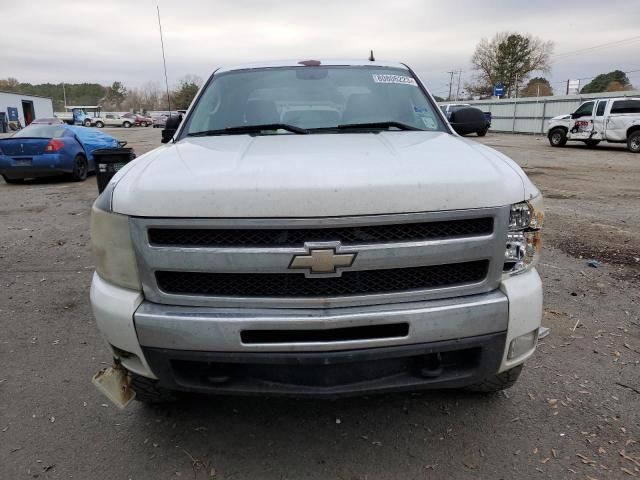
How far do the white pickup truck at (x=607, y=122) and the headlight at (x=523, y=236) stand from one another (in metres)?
19.5

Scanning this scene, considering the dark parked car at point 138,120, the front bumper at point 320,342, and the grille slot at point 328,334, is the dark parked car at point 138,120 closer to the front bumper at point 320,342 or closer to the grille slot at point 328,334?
the front bumper at point 320,342

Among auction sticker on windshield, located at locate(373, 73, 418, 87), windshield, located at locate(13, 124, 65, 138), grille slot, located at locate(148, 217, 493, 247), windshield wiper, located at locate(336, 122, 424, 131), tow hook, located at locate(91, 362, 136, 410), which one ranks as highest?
auction sticker on windshield, located at locate(373, 73, 418, 87)

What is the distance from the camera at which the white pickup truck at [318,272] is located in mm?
1922

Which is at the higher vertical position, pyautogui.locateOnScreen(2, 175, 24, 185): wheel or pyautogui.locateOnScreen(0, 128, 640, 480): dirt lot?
pyautogui.locateOnScreen(0, 128, 640, 480): dirt lot

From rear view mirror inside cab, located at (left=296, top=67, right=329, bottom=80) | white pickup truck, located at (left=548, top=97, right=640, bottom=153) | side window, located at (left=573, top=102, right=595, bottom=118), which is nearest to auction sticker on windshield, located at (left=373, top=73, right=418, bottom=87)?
rear view mirror inside cab, located at (left=296, top=67, right=329, bottom=80)

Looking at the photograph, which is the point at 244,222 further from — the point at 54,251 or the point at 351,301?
the point at 54,251

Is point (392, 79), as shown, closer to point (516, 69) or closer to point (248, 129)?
point (248, 129)

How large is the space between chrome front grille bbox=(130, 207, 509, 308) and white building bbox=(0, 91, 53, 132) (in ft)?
152

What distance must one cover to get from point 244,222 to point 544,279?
3697 millimetres

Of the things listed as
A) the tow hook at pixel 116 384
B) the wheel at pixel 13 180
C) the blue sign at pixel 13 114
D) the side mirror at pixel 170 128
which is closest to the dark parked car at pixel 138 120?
the blue sign at pixel 13 114

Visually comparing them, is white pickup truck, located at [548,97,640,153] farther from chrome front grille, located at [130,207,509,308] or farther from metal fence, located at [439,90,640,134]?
chrome front grille, located at [130,207,509,308]

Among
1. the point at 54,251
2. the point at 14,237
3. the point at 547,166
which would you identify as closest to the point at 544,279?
the point at 54,251

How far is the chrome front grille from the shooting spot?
6.31 feet

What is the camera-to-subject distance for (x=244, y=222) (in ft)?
6.25
